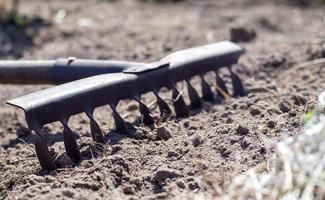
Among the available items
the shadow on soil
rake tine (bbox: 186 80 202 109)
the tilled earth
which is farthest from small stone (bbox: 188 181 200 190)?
the shadow on soil

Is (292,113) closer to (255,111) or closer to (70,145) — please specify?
(255,111)

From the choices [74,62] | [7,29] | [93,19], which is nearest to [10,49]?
[7,29]

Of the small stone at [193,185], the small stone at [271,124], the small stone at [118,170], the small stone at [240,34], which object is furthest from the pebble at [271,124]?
the small stone at [240,34]

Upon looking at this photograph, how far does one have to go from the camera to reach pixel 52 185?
8.12ft

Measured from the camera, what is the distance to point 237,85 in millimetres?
3611

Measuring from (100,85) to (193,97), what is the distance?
24.0 inches

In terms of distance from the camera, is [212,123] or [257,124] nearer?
[257,124]

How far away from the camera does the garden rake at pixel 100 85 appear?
275cm

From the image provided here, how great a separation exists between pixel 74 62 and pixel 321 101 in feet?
4.75

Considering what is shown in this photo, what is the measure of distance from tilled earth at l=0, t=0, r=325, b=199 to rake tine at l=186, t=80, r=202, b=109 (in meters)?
0.04

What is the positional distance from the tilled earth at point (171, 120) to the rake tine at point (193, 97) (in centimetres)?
4

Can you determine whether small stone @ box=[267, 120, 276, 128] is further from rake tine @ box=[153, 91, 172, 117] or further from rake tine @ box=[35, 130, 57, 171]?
rake tine @ box=[35, 130, 57, 171]

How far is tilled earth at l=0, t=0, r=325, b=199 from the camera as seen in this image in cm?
251

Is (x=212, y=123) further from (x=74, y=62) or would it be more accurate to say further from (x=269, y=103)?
(x=74, y=62)
